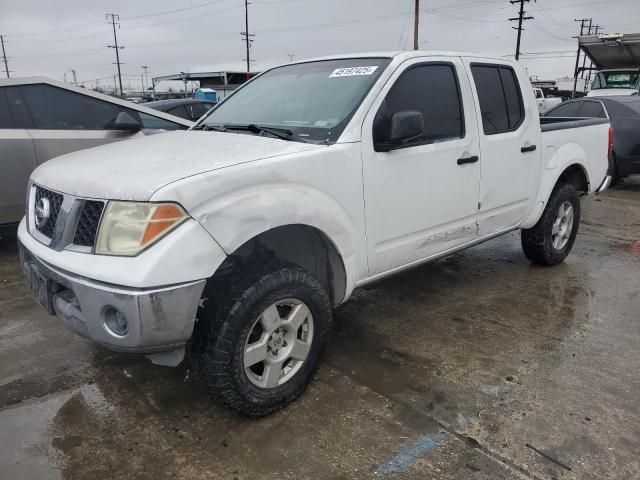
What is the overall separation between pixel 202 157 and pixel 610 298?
3530 millimetres

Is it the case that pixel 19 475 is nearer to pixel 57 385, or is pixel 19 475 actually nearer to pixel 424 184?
pixel 57 385

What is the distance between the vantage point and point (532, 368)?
320 cm

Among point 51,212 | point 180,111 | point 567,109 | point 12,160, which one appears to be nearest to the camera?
point 51,212

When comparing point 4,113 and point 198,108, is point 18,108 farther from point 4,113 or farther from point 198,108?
point 198,108

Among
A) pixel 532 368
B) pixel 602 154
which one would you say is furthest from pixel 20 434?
pixel 602 154

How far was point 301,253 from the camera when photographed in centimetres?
302

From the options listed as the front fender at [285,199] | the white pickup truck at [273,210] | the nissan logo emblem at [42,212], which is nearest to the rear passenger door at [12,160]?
the white pickup truck at [273,210]

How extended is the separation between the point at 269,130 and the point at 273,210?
2.55 ft

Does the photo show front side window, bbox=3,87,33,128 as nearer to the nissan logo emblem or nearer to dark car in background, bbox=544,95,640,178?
the nissan logo emblem

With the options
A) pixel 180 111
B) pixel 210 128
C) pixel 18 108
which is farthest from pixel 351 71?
pixel 180 111

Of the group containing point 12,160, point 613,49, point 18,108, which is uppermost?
point 613,49

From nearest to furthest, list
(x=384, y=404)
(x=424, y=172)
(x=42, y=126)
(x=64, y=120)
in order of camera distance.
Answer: (x=384, y=404) < (x=424, y=172) < (x=42, y=126) < (x=64, y=120)

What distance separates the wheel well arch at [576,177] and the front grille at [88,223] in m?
4.02

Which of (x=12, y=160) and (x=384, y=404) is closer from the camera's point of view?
(x=384, y=404)
